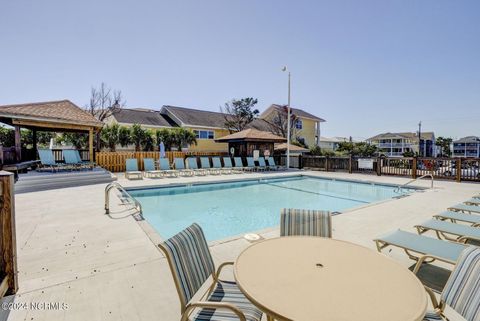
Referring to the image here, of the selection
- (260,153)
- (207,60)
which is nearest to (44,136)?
(207,60)

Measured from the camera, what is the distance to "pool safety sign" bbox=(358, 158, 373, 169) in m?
15.6

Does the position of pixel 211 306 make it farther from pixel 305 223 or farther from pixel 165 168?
pixel 165 168

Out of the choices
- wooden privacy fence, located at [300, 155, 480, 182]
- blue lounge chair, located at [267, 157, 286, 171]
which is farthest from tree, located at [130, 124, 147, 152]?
wooden privacy fence, located at [300, 155, 480, 182]

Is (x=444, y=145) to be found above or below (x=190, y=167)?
above

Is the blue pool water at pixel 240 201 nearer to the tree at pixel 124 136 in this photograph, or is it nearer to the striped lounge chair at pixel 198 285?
the striped lounge chair at pixel 198 285

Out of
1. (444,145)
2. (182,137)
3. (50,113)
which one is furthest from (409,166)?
(444,145)

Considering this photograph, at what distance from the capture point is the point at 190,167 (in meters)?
15.6

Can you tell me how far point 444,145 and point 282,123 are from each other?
196ft

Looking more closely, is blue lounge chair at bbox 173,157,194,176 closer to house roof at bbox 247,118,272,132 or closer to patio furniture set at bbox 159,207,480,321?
patio furniture set at bbox 159,207,480,321

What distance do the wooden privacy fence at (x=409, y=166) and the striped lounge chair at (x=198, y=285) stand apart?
11995mm

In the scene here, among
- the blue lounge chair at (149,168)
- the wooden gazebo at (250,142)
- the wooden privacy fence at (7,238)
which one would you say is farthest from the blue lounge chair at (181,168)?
the wooden privacy fence at (7,238)

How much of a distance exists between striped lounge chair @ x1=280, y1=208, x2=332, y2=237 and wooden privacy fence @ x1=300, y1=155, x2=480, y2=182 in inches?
418

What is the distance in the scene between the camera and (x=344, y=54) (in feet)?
49.2

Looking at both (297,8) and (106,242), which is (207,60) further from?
(106,242)
